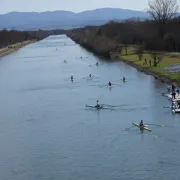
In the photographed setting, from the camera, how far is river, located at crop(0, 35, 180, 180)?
67.8 feet

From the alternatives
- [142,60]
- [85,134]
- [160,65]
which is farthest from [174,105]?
[142,60]

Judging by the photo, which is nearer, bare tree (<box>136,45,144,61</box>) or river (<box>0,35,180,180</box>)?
river (<box>0,35,180,180</box>)

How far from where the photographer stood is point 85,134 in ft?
85.3

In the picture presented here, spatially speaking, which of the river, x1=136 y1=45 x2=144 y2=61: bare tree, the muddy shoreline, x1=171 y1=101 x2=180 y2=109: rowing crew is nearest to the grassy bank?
the muddy shoreline

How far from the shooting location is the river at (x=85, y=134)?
20.7 m

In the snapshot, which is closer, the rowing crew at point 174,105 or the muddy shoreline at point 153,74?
the rowing crew at point 174,105

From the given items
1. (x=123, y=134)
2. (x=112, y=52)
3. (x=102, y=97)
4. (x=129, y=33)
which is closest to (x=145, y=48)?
(x=112, y=52)

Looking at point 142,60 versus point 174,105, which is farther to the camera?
point 142,60

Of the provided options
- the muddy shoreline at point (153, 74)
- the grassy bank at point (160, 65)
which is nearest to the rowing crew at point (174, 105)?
the grassy bank at point (160, 65)

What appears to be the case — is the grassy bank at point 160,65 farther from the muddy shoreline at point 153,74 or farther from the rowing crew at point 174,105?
the rowing crew at point 174,105

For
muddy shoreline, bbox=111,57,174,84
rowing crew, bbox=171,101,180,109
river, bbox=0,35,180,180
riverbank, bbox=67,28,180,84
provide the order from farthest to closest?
riverbank, bbox=67,28,180,84 → muddy shoreline, bbox=111,57,174,84 → rowing crew, bbox=171,101,180,109 → river, bbox=0,35,180,180

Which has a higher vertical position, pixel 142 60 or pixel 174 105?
pixel 142 60

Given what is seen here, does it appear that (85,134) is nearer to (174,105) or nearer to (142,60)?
(174,105)

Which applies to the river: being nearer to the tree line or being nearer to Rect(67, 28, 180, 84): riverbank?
Rect(67, 28, 180, 84): riverbank
